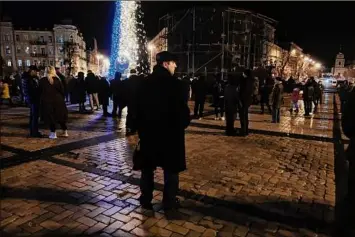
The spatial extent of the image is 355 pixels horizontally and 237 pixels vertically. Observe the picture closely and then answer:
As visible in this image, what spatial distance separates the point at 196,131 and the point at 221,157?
127 inches

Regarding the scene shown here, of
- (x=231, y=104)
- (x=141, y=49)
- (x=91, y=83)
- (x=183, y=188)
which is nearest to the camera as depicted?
(x=183, y=188)

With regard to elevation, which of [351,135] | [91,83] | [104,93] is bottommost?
[351,135]

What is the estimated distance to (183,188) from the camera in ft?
16.5

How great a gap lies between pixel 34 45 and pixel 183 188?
92.2 metres

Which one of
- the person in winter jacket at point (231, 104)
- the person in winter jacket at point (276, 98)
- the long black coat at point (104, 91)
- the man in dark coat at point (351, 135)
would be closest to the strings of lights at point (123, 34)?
the long black coat at point (104, 91)

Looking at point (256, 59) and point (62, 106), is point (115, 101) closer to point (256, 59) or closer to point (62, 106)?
point (62, 106)

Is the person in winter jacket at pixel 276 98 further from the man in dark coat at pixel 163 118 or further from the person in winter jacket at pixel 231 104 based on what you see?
the man in dark coat at pixel 163 118

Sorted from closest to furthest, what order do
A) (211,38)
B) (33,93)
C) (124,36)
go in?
(33,93)
(211,38)
(124,36)

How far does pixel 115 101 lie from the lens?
13.2m

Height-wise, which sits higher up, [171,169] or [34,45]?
[34,45]

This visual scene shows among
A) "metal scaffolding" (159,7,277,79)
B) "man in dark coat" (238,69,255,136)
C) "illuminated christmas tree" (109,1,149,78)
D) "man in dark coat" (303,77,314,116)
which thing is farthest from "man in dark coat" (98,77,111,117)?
"illuminated christmas tree" (109,1,149,78)

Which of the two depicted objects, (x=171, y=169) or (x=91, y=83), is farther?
(x=91, y=83)

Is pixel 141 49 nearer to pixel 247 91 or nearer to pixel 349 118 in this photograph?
pixel 247 91

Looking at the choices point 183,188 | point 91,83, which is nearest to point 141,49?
point 91,83
